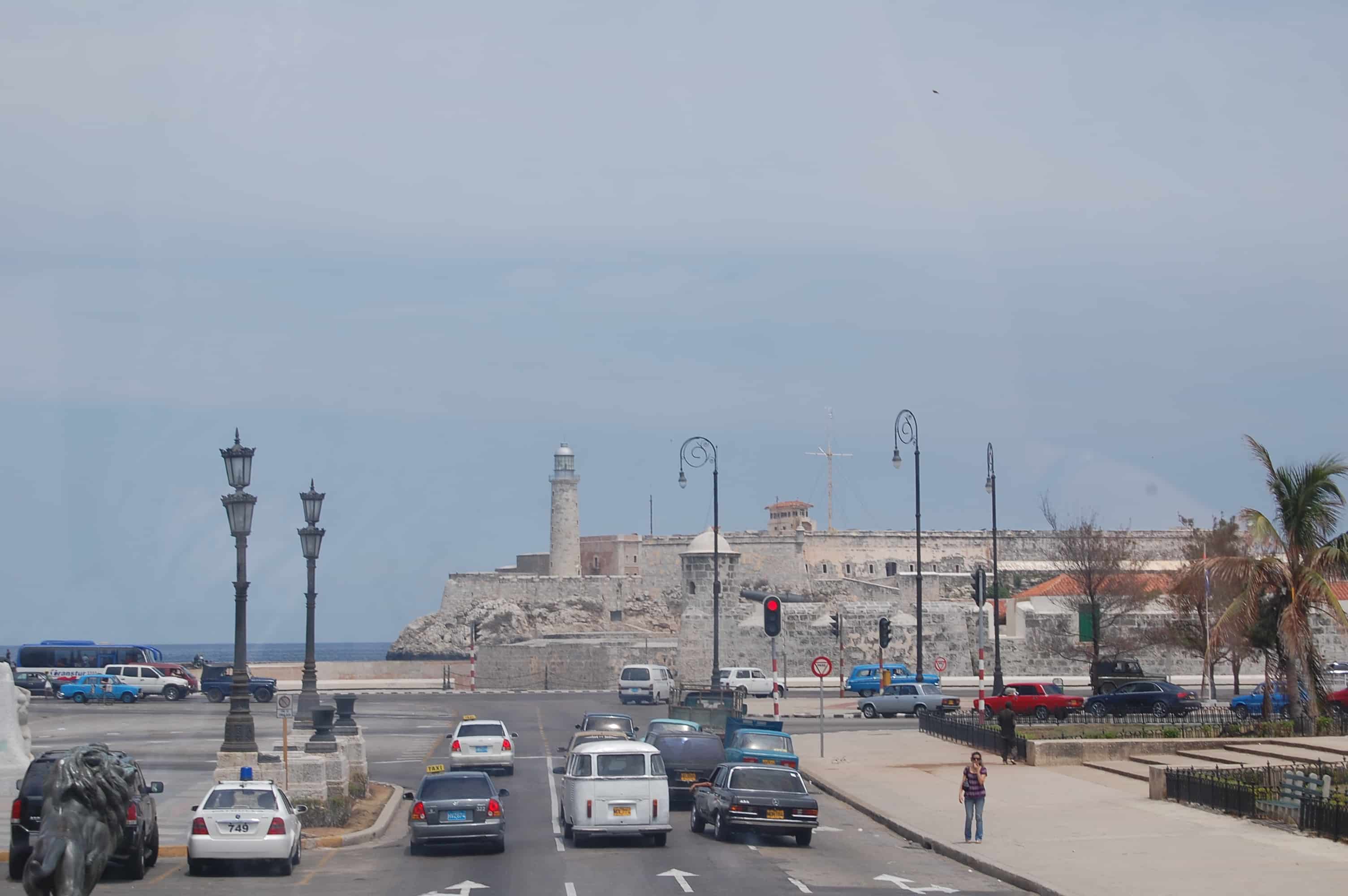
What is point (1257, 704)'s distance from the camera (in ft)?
141

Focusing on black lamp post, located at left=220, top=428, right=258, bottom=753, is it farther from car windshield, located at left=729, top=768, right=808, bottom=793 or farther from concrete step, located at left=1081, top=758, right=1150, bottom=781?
concrete step, located at left=1081, top=758, right=1150, bottom=781

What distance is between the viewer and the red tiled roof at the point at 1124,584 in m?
64.2

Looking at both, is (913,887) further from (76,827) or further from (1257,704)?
(1257,704)

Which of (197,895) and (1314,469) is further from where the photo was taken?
(1314,469)

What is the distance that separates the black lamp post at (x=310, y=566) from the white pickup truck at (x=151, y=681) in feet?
102

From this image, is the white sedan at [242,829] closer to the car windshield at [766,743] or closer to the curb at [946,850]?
the curb at [946,850]

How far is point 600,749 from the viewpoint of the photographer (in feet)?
70.3

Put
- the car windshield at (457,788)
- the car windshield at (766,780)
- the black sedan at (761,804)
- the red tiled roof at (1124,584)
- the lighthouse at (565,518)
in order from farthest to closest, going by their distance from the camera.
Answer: the lighthouse at (565,518) → the red tiled roof at (1124,584) → the car windshield at (766,780) → the black sedan at (761,804) → the car windshield at (457,788)

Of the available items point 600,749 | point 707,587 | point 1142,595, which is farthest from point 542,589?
point 600,749

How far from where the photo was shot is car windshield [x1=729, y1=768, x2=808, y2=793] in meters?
22.2

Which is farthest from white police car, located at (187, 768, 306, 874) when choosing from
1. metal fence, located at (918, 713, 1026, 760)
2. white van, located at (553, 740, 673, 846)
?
metal fence, located at (918, 713, 1026, 760)

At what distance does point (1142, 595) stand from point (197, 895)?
176 ft

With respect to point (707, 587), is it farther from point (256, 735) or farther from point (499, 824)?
point (499, 824)

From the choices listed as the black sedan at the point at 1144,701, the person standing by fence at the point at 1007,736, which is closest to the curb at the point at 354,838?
the person standing by fence at the point at 1007,736
